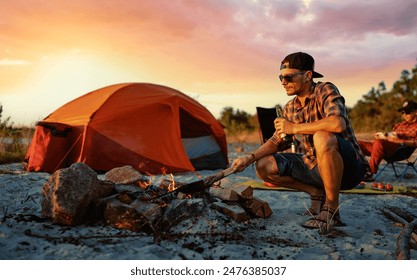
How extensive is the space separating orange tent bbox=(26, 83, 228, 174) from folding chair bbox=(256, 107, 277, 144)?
44.3 inches

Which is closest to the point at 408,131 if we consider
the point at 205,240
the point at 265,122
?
the point at 265,122

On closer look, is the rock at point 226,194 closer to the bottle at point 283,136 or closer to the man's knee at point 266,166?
the man's knee at point 266,166

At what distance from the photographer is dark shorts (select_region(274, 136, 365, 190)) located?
2900 mm

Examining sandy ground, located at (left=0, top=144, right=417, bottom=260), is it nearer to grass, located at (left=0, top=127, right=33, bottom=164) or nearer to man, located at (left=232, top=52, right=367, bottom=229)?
man, located at (left=232, top=52, right=367, bottom=229)

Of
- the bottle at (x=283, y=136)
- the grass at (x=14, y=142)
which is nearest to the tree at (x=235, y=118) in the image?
the grass at (x=14, y=142)

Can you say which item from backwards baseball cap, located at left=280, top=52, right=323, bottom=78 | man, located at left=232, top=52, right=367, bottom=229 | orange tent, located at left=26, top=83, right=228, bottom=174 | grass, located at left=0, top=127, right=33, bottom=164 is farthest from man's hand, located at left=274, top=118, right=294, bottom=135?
grass, located at left=0, top=127, right=33, bottom=164

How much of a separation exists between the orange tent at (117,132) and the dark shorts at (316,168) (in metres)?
3.01

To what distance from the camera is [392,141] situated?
5.92 m

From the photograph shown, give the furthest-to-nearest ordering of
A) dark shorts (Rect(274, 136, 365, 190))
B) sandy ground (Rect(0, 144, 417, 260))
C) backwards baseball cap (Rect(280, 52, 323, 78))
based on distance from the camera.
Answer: backwards baseball cap (Rect(280, 52, 323, 78)) → dark shorts (Rect(274, 136, 365, 190)) → sandy ground (Rect(0, 144, 417, 260))
